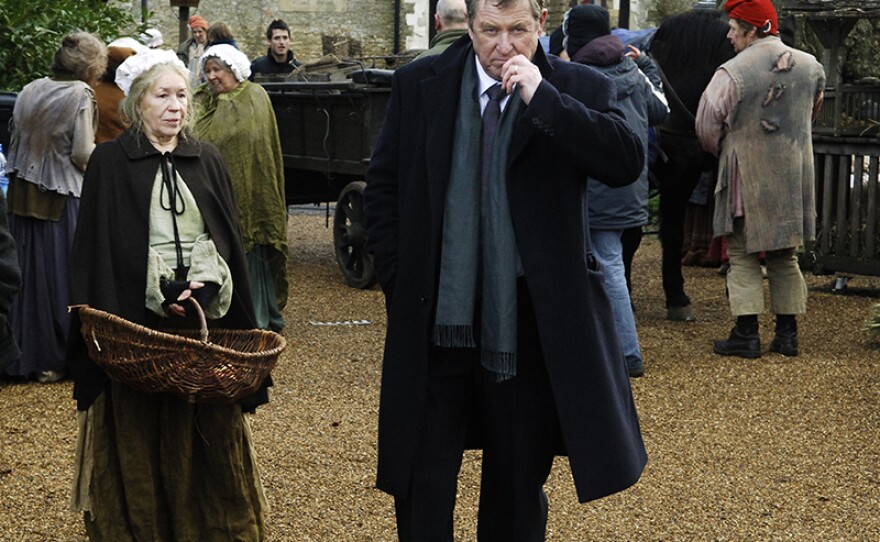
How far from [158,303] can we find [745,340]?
14.5 feet

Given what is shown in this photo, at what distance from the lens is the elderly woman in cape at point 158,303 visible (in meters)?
4.35

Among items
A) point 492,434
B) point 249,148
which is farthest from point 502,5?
point 249,148

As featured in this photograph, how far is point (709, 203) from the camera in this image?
11.4 m

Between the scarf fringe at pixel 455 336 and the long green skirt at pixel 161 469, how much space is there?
3.75 feet

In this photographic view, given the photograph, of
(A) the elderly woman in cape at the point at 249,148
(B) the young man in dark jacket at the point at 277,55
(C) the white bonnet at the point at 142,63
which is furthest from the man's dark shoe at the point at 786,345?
(B) the young man in dark jacket at the point at 277,55

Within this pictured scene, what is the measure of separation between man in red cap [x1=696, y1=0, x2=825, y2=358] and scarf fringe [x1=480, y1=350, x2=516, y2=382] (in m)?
4.41

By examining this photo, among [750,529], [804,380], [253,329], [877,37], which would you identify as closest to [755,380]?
[804,380]

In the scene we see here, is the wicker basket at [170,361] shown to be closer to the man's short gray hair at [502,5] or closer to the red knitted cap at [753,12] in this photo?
the man's short gray hair at [502,5]

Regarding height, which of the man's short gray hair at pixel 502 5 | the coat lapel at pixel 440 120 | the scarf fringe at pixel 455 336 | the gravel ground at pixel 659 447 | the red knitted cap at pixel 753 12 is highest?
the red knitted cap at pixel 753 12

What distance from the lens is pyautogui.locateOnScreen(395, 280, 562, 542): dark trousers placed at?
3635 millimetres

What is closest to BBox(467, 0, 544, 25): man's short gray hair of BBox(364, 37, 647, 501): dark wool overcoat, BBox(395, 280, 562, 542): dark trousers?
BBox(364, 37, 647, 501): dark wool overcoat

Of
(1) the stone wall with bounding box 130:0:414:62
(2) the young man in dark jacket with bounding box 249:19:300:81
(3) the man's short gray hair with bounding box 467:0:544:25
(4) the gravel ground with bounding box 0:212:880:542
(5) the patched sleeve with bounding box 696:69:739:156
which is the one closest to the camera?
(3) the man's short gray hair with bounding box 467:0:544:25

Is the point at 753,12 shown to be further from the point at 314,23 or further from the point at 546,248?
the point at 314,23

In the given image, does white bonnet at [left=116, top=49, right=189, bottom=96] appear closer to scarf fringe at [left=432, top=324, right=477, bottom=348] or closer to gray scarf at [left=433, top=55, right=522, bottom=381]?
gray scarf at [left=433, top=55, right=522, bottom=381]
